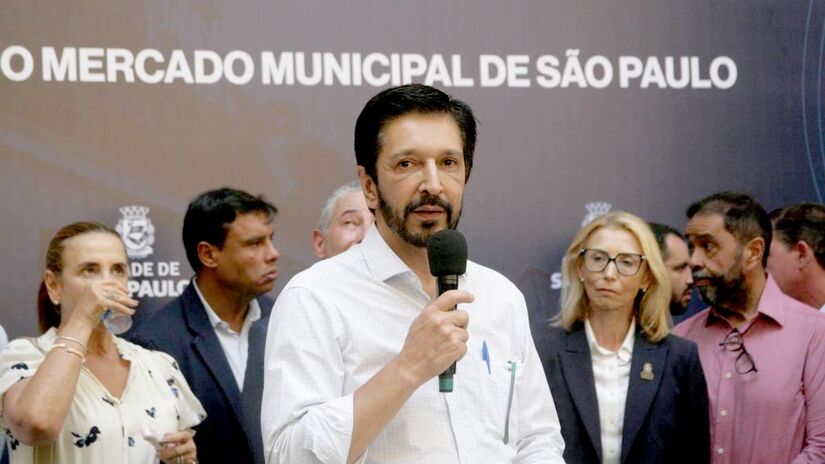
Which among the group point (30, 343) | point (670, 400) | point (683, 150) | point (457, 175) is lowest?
point (670, 400)

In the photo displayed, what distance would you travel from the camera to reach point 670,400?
4430mm

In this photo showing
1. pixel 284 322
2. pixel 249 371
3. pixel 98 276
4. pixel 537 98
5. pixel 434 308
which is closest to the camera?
pixel 434 308

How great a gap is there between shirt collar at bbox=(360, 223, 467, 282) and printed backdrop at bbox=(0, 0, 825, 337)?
2.46 m

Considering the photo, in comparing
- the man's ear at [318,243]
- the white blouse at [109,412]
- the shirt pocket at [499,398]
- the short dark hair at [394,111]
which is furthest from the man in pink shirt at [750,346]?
the short dark hair at [394,111]

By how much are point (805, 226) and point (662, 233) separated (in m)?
0.63

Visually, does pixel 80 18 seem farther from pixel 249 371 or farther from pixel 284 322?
pixel 284 322

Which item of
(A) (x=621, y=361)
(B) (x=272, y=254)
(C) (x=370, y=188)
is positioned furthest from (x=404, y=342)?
(B) (x=272, y=254)

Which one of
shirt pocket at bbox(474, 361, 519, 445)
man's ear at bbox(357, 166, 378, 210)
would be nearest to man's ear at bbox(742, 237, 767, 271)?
shirt pocket at bbox(474, 361, 519, 445)

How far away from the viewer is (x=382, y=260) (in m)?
2.66

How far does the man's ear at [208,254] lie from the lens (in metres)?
4.99

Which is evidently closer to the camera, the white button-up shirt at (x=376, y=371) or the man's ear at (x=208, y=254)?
the white button-up shirt at (x=376, y=371)

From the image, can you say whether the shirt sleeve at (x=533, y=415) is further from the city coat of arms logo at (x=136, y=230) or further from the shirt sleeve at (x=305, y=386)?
the city coat of arms logo at (x=136, y=230)

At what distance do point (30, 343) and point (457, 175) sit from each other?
2029 millimetres

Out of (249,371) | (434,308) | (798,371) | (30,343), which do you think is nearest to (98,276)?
(30,343)
